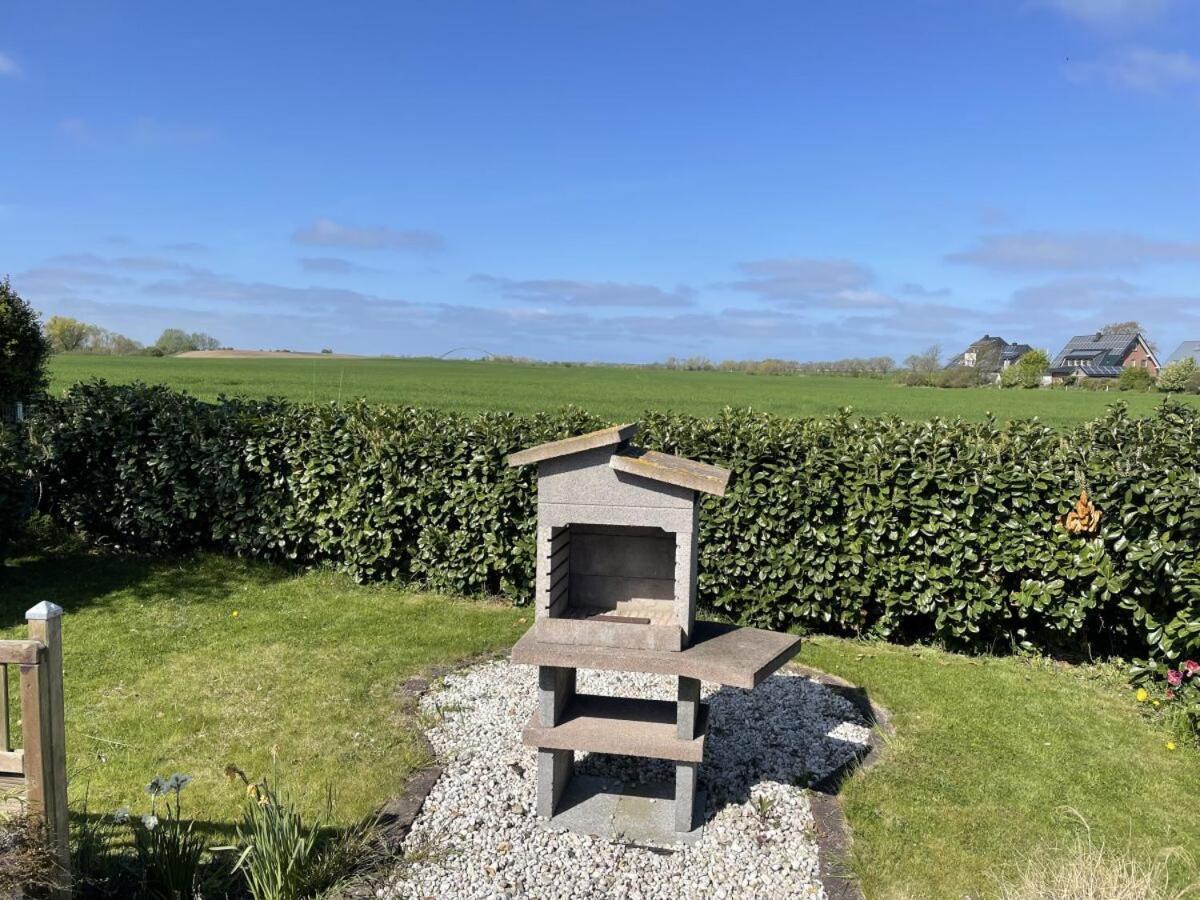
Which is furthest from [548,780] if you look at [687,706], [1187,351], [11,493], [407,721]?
[1187,351]

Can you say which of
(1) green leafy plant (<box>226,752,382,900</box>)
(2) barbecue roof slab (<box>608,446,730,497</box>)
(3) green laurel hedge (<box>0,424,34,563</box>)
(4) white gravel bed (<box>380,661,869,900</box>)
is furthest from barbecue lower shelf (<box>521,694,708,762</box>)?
(3) green laurel hedge (<box>0,424,34,563</box>)

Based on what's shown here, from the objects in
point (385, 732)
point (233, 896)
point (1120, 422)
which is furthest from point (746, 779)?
point (1120, 422)

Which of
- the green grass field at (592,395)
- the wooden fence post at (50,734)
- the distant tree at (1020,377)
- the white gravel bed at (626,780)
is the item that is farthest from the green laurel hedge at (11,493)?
the distant tree at (1020,377)

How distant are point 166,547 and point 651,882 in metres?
7.78

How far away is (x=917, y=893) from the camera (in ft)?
11.9

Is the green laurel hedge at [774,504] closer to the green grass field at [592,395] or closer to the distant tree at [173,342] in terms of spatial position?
the green grass field at [592,395]

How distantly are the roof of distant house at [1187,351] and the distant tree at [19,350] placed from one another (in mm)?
50870

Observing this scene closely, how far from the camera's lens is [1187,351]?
44.2 m

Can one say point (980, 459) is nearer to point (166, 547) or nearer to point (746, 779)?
point (746, 779)

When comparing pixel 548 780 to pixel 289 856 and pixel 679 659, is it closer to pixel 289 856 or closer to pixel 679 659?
pixel 679 659

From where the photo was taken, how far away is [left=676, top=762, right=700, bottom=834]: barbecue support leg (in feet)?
13.2

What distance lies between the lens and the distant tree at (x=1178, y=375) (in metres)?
34.3

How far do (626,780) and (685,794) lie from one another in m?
0.74

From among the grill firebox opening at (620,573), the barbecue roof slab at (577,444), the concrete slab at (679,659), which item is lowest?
the concrete slab at (679,659)
